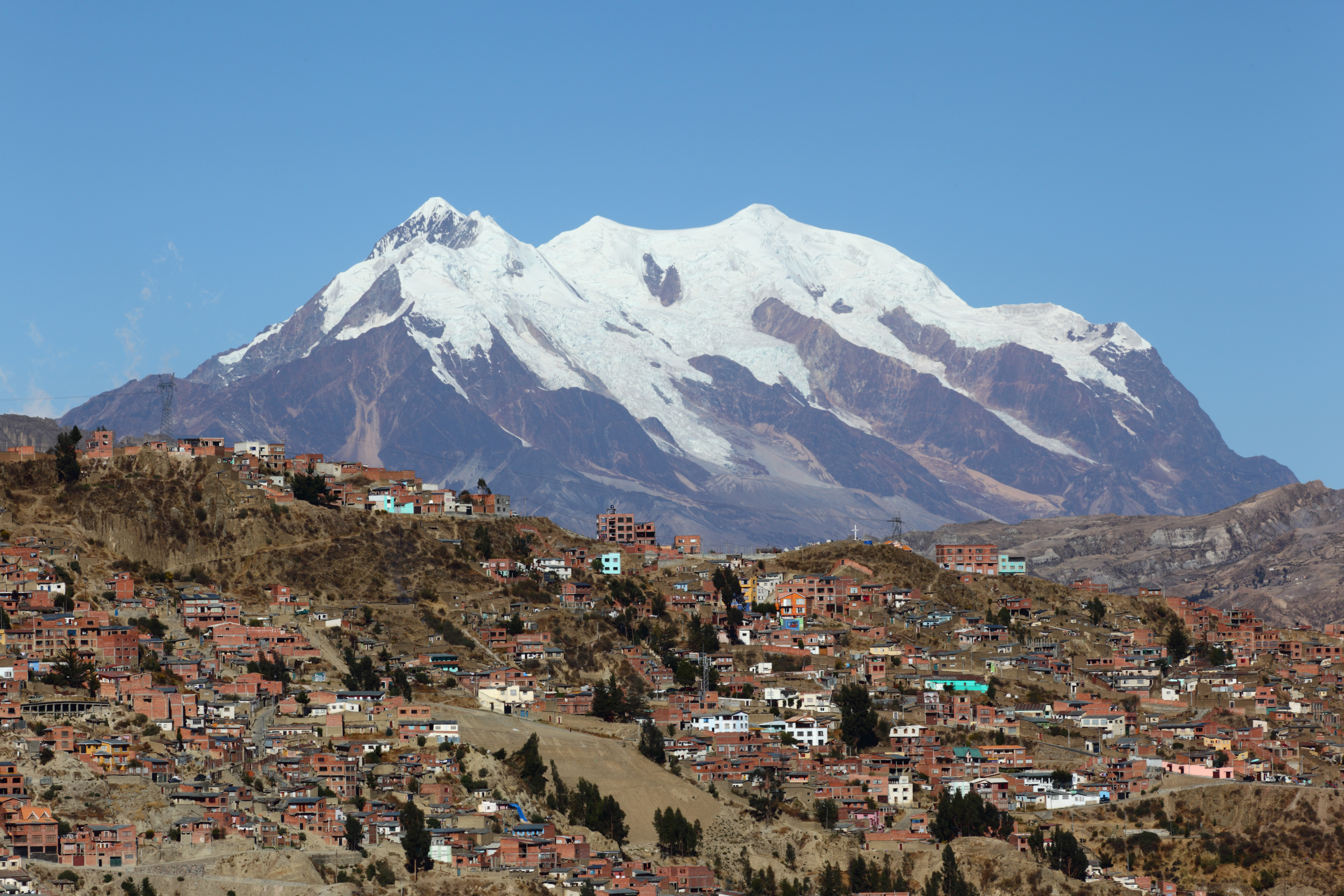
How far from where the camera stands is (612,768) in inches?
3839

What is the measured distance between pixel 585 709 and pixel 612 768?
9.91 m

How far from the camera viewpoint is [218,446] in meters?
134

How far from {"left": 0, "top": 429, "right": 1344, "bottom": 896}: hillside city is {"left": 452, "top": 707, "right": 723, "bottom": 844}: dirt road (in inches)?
9.0

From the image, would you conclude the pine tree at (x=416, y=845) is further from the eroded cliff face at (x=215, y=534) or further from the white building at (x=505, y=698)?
the eroded cliff face at (x=215, y=534)

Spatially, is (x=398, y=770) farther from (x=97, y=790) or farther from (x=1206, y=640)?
(x=1206, y=640)

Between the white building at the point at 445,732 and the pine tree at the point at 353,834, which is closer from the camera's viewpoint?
the pine tree at the point at 353,834

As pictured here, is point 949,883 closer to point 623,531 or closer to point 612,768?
point 612,768

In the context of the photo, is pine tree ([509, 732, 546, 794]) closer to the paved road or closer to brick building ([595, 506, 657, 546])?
the paved road

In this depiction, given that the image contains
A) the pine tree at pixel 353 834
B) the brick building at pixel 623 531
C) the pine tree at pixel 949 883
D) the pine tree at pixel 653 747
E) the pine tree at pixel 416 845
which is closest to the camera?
the pine tree at pixel 416 845

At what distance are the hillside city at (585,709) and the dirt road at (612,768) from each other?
23cm

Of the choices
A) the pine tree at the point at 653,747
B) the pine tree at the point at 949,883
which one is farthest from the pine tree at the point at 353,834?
the pine tree at the point at 949,883

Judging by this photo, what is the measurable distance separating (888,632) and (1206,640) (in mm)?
25228

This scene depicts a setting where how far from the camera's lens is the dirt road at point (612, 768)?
308 ft

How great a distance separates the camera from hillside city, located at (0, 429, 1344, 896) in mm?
84500
